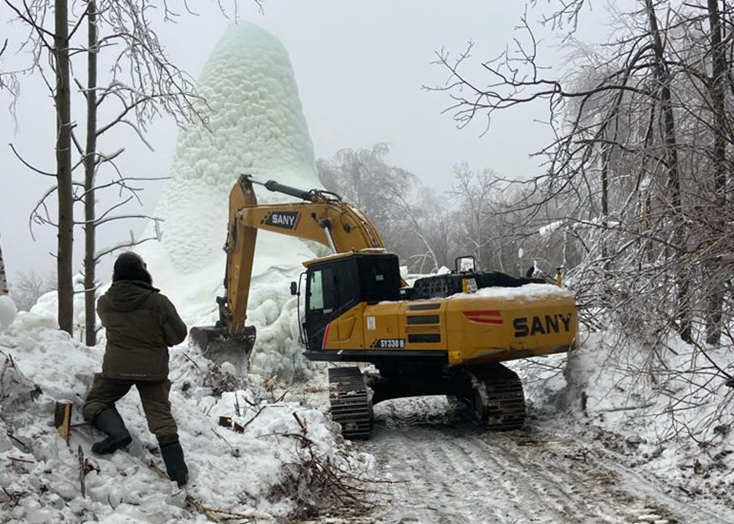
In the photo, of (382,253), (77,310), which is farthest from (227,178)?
(382,253)

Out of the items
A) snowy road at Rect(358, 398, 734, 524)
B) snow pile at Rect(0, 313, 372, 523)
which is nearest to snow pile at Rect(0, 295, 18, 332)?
snow pile at Rect(0, 313, 372, 523)

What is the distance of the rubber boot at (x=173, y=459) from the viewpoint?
4.46 m

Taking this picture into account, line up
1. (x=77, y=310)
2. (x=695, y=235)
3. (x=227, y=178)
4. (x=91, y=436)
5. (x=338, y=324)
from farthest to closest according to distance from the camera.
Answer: (x=227, y=178) < (x=77, y=310) < (x=338, y=324) < (x=695, y=235) < (x=91, y=436)

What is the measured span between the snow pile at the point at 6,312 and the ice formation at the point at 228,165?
13.3 m

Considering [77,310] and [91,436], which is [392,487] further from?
[77,310]

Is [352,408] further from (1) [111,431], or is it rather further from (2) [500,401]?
(1) [111,431]

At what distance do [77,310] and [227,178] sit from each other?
7510 mm

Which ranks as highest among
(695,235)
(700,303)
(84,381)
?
(695,235)

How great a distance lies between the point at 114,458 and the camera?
14.4 feet

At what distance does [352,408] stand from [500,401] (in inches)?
73.2

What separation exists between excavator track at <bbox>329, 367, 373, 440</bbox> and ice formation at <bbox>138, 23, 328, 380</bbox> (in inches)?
382

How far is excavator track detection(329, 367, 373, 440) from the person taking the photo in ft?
27.1

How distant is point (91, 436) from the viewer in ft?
14.7

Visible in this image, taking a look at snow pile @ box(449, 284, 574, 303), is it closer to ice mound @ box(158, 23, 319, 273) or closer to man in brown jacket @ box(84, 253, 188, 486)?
man in brown jacket @ box(84, 253, 188, 486)
